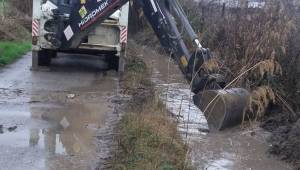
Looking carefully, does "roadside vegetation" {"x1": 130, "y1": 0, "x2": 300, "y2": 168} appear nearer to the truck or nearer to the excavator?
the excavator

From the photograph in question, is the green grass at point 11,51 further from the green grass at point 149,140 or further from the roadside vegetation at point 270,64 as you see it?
the green grass at point 149,140

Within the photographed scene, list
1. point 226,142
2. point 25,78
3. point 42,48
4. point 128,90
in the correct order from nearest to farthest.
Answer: point 226,142
point 128,90
point 25,78
point 42,48

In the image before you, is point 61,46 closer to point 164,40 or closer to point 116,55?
point 116,55

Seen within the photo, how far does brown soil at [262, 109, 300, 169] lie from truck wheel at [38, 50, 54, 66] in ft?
21.8

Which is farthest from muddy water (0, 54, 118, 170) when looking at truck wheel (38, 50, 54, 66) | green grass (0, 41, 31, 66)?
green grass (0, 41, 31, 66)

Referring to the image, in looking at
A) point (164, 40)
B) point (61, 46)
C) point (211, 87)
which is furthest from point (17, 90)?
point (211, 87)

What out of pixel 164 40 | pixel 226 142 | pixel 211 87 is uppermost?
pixel 164 40

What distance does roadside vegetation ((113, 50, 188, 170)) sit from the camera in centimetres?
675

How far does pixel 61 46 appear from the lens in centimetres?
1340

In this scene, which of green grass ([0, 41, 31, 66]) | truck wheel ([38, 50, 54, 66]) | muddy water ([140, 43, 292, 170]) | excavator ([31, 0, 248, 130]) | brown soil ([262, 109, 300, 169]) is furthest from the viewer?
green grass ([0, 41, 31, 66])

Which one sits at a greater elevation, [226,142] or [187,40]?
[187,40]

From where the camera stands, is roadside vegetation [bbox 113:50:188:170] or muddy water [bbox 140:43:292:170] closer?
roadside vegetation [bbox 113:50:188:170]

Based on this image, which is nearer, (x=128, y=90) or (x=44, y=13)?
(x=128, y=90)

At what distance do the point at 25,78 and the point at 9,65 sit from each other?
2593 millimetres
